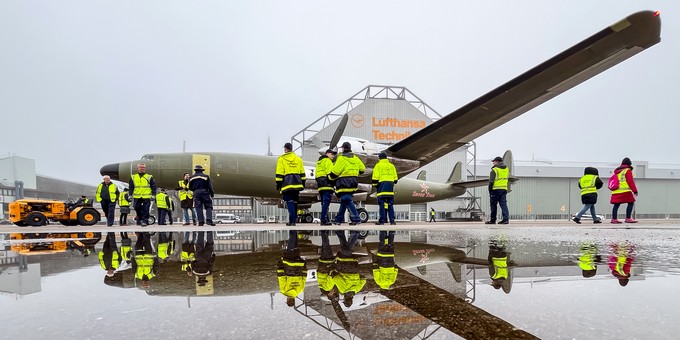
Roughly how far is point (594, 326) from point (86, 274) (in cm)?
278

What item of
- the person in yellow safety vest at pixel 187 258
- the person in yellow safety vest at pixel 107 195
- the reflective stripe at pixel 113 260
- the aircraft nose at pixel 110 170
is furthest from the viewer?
the aircraft nose at pixel 110 170

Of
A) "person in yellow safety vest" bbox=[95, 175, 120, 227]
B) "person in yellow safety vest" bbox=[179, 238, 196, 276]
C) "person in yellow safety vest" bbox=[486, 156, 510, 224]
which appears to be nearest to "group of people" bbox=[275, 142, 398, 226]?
"person in yellow safety vest" bbox=[486, 156, 510, 224]

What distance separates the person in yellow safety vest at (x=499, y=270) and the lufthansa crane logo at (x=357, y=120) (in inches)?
1161

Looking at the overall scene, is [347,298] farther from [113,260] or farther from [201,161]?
[201,161]

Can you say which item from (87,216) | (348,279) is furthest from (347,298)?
(87,216)

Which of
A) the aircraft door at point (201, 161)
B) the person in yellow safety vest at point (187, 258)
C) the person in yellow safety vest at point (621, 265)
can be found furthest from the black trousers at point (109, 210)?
the person in yellow safety vest at point (621, 265)

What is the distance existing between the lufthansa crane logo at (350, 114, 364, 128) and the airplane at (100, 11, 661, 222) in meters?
15.8

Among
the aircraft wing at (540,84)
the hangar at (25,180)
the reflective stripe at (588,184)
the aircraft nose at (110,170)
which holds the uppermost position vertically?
the aircraft wing at (540,84)

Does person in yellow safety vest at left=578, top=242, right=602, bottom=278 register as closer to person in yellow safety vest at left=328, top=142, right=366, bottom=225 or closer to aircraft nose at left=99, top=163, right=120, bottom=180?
person in yellow safety vest at left=328, top=142, right=366, bottom=225

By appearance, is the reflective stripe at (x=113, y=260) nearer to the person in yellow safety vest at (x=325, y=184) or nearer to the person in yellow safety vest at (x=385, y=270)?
the person in yellow safety vest at (x=385, y=270)

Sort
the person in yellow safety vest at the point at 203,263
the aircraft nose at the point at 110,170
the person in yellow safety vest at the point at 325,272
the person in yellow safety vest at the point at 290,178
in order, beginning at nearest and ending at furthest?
the person in yellow safety vest at the point at 325,272
the person in yellow safety vest at the point at 203,263
the person in yellow safety vest at the point at 290,178
the aircraft nose at the point at 110,170

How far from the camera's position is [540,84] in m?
9.07

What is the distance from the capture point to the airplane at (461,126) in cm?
751

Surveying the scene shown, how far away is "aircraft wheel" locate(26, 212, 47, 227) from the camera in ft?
31.1
